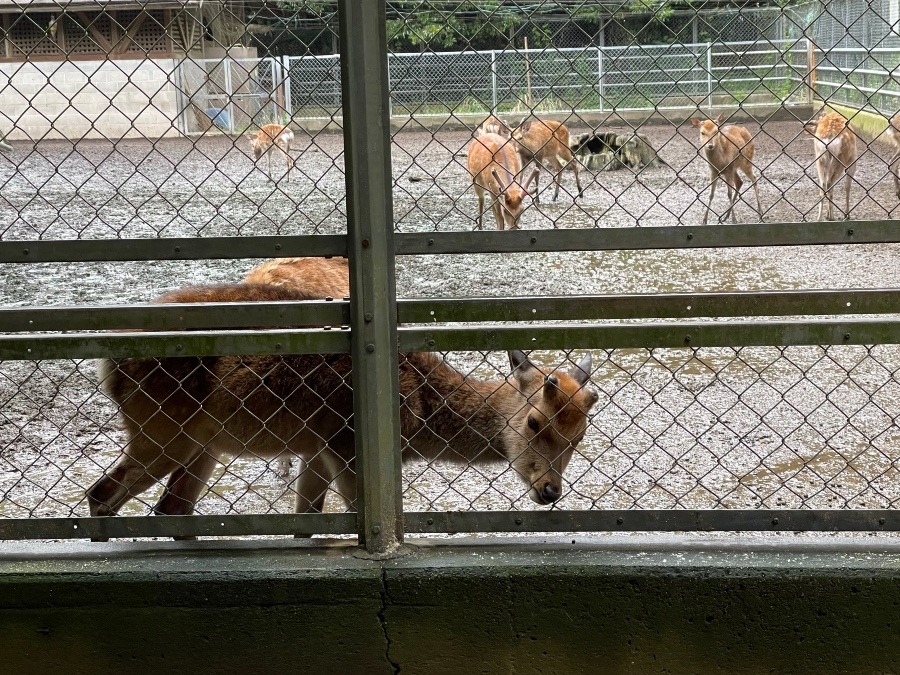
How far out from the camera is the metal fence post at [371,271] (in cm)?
271

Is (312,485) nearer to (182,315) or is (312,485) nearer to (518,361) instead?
(518,361)

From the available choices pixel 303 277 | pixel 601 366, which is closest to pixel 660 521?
pixel 303 277

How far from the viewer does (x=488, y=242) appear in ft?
9.29

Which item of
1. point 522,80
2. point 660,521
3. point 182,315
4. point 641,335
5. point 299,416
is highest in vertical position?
point 522,80

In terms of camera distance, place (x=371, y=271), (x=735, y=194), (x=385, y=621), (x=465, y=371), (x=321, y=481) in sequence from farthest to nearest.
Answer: (x=735, y=194), (x=465, y=371), (x=321, y=481), (x=385, y=621), (x=371, y=271)

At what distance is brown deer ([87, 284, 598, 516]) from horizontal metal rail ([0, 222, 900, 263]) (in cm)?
101

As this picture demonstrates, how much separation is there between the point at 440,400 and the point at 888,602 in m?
2.09

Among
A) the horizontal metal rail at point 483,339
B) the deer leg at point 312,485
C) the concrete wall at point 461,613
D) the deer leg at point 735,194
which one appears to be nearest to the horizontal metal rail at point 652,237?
the horizontal metal rail at point 483,339

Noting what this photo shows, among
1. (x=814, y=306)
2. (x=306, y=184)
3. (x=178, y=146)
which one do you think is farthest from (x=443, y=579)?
(x=178, y=146)

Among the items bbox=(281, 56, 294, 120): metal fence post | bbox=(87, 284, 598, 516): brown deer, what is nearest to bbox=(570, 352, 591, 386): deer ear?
bbox=(87, 284, 598, 516): brown deer

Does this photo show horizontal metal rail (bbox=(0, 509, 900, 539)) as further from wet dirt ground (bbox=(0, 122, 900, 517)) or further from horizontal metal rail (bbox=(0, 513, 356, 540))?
wet dirt ground (bbox=(0, 122, 900, 517))

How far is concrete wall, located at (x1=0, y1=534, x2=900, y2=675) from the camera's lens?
2.84m

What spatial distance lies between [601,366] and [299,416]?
2733 mm

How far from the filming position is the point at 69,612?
2898mm
